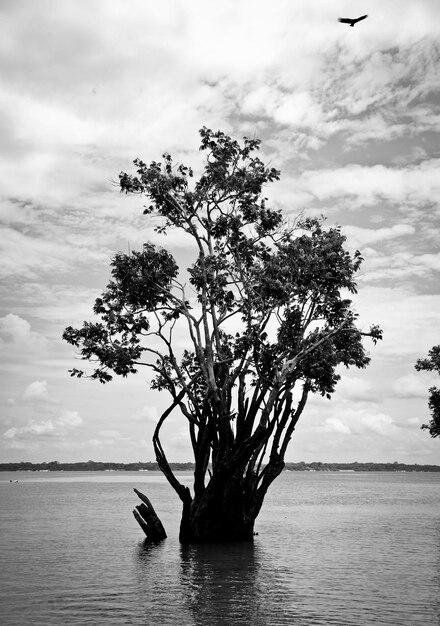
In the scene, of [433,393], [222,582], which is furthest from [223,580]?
[433,393]

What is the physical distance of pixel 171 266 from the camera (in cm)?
2852

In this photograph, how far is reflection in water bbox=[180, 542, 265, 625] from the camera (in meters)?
17.2

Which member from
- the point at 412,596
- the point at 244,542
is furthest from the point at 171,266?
the point at 412,596

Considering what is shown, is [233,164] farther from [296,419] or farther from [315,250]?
[296,419]

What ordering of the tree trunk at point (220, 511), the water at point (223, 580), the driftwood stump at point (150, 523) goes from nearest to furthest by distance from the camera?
the water at point (223, 580) < the tree trunk at point (220, 511) < the driftwood stump at point (150, 523)

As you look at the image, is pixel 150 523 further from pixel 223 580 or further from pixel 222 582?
pixel 222 582

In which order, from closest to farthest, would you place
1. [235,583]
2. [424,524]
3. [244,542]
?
[235,583]
[244,542]
[424,524]

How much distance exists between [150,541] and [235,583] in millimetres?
11823

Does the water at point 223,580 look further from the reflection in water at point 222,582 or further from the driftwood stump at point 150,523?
the driftwood stump at point 150,523

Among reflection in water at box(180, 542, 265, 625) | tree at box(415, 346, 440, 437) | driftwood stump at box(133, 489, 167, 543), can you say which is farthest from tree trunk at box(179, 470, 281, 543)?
tree at box(415, 346, 440, 437)

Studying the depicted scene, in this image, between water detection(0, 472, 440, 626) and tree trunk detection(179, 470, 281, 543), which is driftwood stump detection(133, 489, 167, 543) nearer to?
water detection(0, 472, 440, 626)

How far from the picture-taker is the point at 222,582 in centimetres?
2159

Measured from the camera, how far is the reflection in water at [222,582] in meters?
17.2

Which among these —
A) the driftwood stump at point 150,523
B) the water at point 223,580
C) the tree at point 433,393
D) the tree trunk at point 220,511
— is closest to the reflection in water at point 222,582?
the water at point 223,580
